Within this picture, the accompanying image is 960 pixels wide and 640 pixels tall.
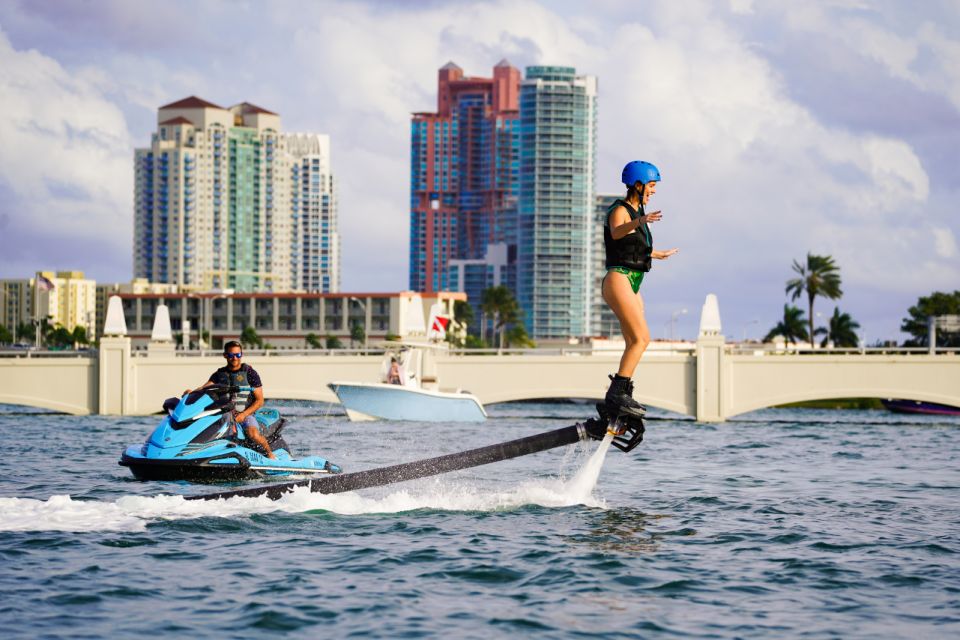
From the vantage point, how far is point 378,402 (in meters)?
51.4

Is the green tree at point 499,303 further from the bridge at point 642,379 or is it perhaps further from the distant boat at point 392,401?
the distant boat at point 392,401

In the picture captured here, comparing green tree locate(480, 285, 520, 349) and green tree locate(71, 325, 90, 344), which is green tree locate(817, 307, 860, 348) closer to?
green tree locate(480, 285, 520, 349)

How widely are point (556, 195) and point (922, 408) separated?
112m

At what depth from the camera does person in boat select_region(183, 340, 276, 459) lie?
16.8 metres

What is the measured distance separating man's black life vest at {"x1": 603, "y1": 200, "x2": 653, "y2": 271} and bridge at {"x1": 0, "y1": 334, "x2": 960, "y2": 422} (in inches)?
1790

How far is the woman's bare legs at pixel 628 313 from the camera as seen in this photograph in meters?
10.9

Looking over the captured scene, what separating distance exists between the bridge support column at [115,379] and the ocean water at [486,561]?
39.6 meters

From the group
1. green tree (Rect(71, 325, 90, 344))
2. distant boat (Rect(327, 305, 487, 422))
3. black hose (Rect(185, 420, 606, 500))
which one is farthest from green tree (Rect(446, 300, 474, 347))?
black hose (Rect(185, 420, 606, 500))

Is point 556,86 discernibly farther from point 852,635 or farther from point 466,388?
point 852,635

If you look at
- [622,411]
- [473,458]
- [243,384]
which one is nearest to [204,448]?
[243,384]

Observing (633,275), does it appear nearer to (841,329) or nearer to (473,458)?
(473,458)

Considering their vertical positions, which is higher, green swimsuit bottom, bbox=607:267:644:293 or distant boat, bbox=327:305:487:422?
green swimsuit bottom, bbox=607:267:644:293

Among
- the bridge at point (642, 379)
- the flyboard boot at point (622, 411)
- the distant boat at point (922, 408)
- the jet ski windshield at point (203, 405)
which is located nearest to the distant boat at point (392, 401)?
the bridge at point (642, 379)

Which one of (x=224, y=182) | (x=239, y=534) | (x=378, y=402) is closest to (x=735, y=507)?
(x=239, y=534)
